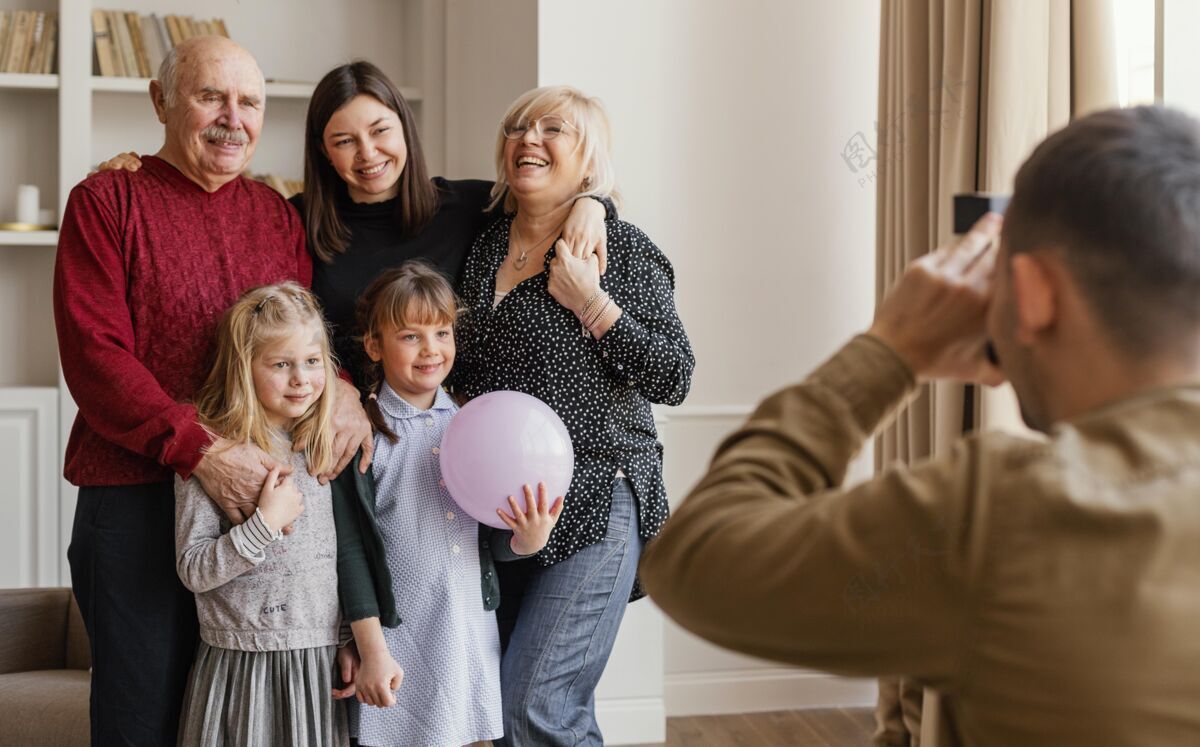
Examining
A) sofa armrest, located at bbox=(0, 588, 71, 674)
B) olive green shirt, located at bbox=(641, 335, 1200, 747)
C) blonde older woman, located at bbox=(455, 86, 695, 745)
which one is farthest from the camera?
sofa armrest, located at bbox=(0, 588, 71, 674)

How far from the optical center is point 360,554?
6.81 ft

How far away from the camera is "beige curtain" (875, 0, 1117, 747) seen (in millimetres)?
2604

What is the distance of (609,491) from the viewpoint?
2213mm

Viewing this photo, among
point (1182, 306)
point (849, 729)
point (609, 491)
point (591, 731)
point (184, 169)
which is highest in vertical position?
point (184, 169)

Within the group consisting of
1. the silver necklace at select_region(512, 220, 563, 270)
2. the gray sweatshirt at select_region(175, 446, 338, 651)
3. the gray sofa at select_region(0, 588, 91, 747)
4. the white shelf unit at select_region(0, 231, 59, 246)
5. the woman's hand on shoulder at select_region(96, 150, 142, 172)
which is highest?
the white shelf unit at select_region(0, 231, 59, 246)

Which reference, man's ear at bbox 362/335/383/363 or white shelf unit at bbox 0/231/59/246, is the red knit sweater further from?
white shelf unit at bbox 0/231/59/246

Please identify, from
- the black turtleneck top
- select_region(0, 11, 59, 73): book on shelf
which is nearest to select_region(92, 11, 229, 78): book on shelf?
select_region(0, 11, 59, 73): book on shelf

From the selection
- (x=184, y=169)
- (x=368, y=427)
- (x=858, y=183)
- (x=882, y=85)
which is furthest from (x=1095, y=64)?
(x=184, y=169)

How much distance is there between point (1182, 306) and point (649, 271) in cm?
161

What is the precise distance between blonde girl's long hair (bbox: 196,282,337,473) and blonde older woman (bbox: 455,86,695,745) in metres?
0.33

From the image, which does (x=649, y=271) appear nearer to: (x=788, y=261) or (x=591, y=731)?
(x=591, y=731)

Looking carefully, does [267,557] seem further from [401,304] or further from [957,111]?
[957,111]

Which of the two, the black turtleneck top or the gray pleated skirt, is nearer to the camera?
the gray pleated skirt

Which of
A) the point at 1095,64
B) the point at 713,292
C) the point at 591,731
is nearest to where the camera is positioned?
the point at 591,731
